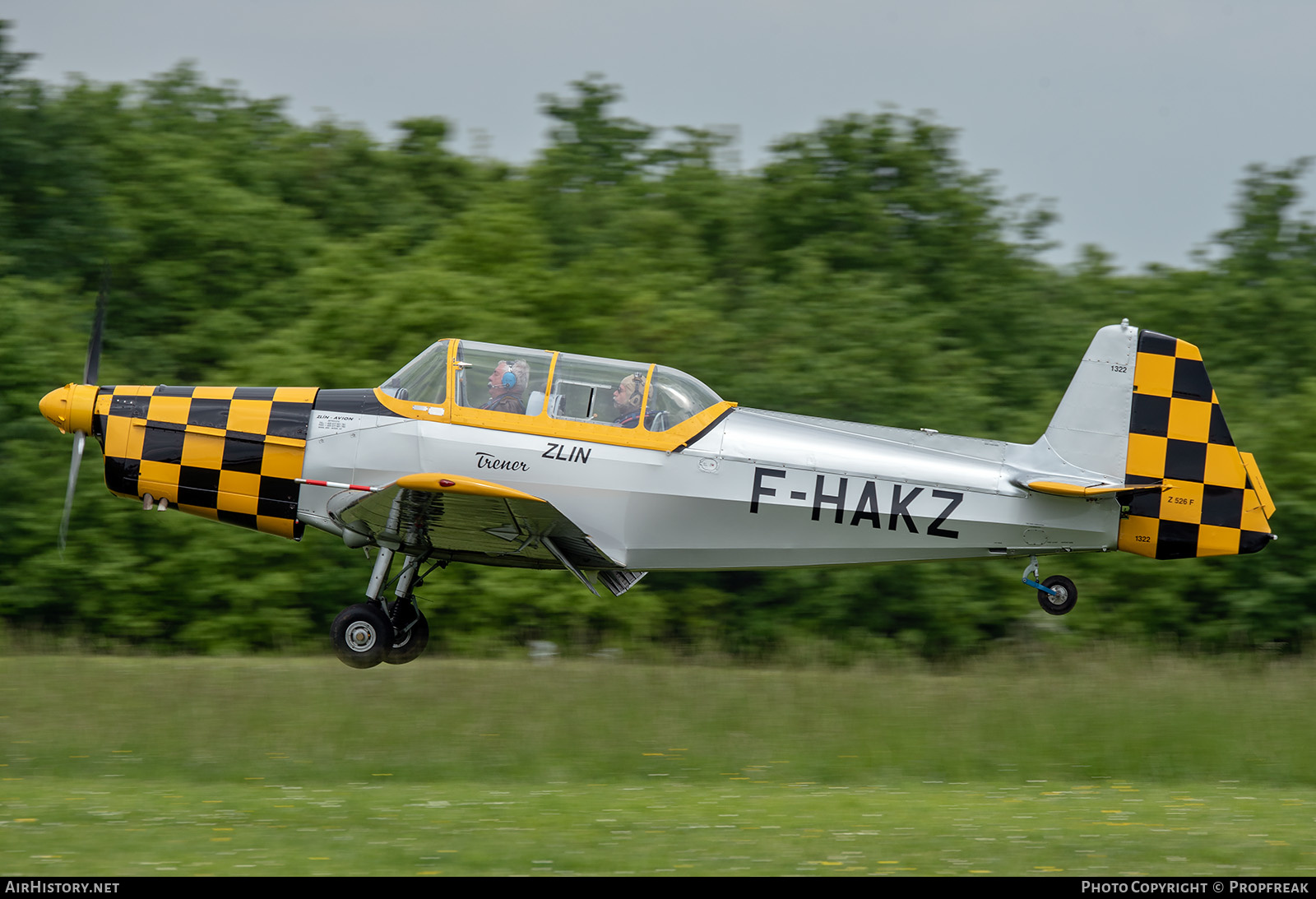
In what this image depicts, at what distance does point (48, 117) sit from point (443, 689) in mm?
15466

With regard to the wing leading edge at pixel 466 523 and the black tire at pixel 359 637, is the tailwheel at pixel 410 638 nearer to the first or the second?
the black tire at pixel 359 637

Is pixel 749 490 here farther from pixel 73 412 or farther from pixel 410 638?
pixel 73 412

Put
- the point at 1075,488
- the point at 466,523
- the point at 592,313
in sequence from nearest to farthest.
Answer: the point at 466,523, the point at 1075,488, the point at 592,313

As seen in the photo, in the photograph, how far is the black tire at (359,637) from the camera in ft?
30.5

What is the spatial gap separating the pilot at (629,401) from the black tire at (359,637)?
7.93ft

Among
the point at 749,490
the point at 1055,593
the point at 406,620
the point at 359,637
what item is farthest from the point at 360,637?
the point at 1055,593

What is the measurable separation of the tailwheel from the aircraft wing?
1.86ft

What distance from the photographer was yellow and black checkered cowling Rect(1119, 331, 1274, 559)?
9.10 meters

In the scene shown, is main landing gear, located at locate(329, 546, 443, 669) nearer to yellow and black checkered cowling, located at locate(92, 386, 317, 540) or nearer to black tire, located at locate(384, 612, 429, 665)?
black tire, located at locate(384, 612, 429, 665)

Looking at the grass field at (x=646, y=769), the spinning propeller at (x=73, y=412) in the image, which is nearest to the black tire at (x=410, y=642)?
the grass field at (x=646, y=769)

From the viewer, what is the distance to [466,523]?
8789 millimetres

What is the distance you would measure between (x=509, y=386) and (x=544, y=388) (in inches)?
10.5

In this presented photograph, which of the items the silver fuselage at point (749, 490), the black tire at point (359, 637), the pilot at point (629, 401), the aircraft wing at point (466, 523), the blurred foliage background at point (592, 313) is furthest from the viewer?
the blurred foliage background at point (592, 313)

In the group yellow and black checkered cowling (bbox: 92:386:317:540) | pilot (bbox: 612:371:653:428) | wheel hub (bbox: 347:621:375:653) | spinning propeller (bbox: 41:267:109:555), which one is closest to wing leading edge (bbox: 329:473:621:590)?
yellow and black checkered cowling (bbox: 92:386:317:540)
